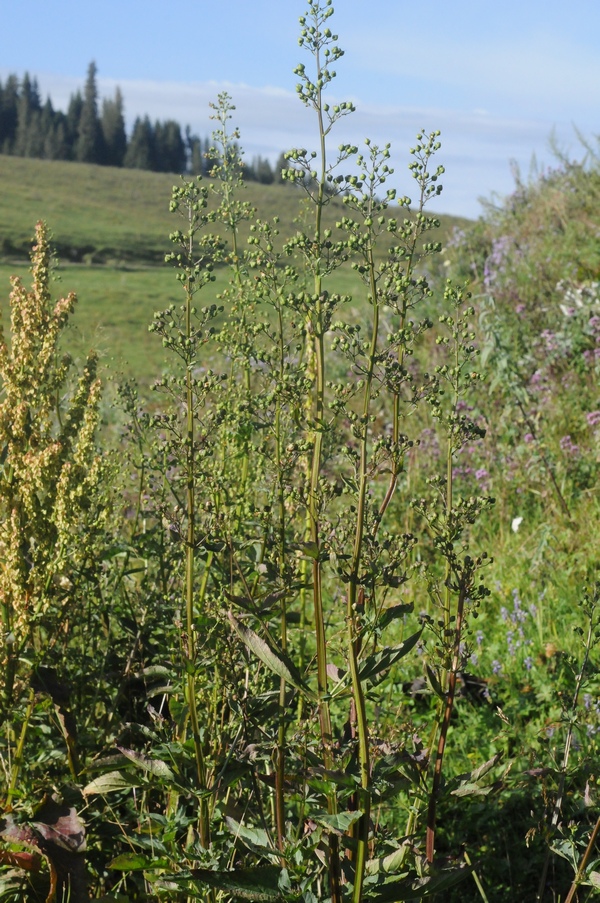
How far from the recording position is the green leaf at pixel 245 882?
6.64ft

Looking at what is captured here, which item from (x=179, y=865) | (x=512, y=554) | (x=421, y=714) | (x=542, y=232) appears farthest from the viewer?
(x=542, y=232)

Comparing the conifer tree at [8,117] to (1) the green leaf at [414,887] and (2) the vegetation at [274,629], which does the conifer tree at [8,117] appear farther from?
(1) the green leaf at [414,887]

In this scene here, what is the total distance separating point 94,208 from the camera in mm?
65500

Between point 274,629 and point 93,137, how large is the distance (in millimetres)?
102231

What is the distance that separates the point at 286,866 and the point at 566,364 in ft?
20.6

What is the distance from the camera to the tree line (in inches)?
3789

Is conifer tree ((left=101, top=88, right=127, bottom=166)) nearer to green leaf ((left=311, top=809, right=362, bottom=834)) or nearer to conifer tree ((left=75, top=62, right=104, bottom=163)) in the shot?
conifer tree ((left=75, top=62, right=104, bottom=163))

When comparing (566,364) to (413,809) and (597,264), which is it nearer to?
(597,264)

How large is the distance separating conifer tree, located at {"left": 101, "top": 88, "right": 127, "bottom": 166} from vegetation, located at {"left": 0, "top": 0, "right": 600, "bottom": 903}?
102m

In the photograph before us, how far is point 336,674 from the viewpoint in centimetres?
263

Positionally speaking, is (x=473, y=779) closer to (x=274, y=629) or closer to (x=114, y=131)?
(x=274, y=629)

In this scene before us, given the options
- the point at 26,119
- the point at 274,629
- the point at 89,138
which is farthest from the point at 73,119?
the point at 274,629

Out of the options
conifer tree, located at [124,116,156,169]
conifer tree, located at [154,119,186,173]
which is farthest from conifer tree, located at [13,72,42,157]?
conifer tree, located at [154,119,186,173]

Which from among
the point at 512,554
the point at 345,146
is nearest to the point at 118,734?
the point at 345,146
